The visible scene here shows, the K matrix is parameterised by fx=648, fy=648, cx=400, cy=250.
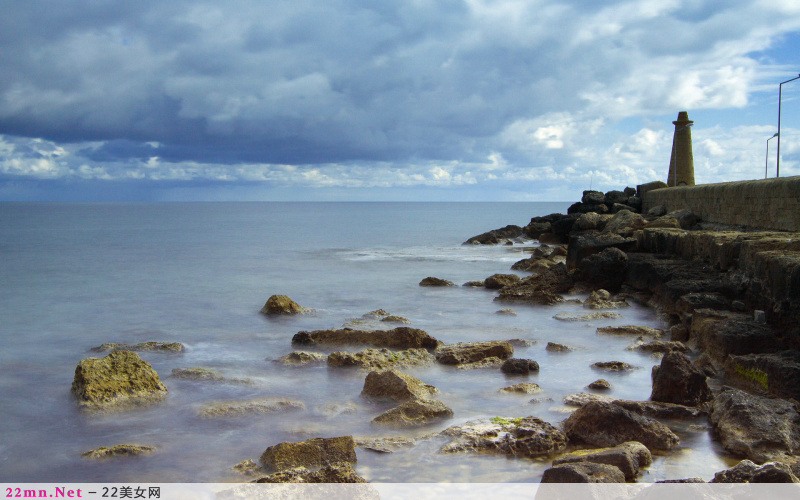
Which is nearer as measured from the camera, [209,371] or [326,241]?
[209,371]

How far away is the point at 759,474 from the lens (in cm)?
314

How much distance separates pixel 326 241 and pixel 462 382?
27958 mm

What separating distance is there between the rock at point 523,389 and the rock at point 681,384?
42.9 inches

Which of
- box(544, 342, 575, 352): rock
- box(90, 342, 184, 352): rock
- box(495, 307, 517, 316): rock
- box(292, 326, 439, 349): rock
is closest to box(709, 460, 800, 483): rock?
box(544, 342, 575, 352): rock

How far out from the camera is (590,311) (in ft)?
34.6

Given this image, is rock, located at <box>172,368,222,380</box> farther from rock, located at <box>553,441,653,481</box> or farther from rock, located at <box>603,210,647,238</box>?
rock, located at <box>603,210,647,238</box>

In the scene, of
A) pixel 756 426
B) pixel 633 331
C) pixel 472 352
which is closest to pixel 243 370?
pixel 472 352

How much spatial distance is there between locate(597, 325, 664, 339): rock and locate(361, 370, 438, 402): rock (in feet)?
11.6

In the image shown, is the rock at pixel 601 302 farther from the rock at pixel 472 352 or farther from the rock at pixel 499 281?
the rock at pixel 472 352

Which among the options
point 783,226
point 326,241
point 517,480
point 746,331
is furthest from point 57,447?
point 326,241

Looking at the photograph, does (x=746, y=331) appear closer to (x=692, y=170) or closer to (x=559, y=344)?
(x=559, y=344)

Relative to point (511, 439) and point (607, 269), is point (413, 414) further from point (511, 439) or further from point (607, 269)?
point (607, 269)

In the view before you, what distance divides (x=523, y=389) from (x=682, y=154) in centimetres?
2636

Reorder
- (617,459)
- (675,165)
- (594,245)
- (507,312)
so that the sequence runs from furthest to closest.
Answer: (675,165), (594,245), (507,312), (617,459)
